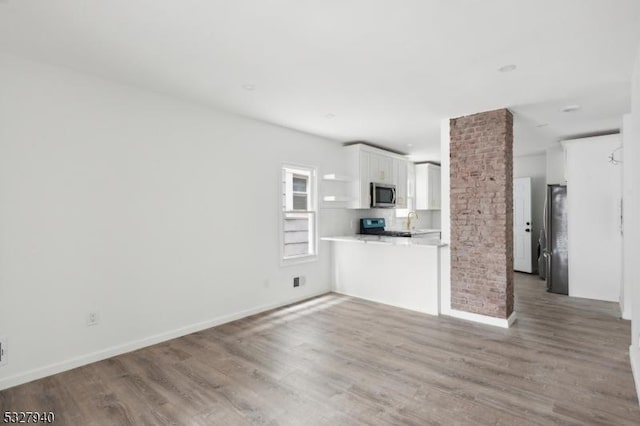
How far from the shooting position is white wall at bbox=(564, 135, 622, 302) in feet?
16.1

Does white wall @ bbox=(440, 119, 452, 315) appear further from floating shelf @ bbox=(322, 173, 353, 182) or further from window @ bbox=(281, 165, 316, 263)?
→ window @ bbox=(281, 165, 316, 263)

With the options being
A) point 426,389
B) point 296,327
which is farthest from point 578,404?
point 296,327

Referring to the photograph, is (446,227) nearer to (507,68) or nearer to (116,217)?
(507,68)

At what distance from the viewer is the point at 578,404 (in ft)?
7.61

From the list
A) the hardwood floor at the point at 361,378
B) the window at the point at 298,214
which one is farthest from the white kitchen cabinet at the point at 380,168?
the hardwood floor at the point at 361,378

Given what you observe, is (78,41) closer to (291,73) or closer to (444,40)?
(291,73)

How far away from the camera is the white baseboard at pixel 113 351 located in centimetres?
264

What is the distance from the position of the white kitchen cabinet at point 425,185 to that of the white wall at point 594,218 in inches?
119

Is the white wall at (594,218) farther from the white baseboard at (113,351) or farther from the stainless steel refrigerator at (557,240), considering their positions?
the white baseboard at (113,351)

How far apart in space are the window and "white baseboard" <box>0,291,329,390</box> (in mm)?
1027

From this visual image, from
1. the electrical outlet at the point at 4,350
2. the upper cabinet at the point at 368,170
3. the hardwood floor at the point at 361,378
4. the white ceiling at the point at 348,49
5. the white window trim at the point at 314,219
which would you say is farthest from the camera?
the upper cabinet at the point at 368,170

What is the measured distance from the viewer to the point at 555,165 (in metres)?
6.27

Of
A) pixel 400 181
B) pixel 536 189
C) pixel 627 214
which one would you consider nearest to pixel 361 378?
pixel 627 214

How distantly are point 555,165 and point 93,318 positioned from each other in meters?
7.47
